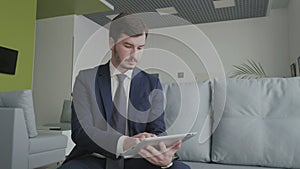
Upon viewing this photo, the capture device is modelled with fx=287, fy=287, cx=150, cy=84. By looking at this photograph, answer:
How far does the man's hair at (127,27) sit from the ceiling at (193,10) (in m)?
3.90

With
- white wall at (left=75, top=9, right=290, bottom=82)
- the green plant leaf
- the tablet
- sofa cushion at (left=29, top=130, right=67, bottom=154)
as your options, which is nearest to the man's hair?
the tablet

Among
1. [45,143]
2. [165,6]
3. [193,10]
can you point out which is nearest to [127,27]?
[45,143]

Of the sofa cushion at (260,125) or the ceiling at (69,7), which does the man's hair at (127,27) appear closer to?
the sofa cushion at (260,125)

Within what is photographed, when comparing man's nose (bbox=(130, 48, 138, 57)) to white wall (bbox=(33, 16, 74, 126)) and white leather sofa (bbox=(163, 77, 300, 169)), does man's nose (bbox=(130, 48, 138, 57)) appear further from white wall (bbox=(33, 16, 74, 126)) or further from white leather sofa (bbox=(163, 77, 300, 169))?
white wall (bbox=(33, 16, 74, 126))

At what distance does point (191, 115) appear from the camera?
1547 mm

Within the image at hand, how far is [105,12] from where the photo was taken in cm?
557

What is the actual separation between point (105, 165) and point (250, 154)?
762 millimetres

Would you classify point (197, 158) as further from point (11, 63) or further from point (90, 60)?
point (90, 60)

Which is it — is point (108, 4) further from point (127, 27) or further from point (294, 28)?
point (127, 27)

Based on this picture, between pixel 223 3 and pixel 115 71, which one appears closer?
pixel 115 71

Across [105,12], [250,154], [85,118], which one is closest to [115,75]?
[85,118]

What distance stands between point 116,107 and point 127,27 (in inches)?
11.5

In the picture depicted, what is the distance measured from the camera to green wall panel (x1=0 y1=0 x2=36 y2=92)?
12.5 ft

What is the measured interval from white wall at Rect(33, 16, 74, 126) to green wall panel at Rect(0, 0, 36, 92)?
129 centimetres
